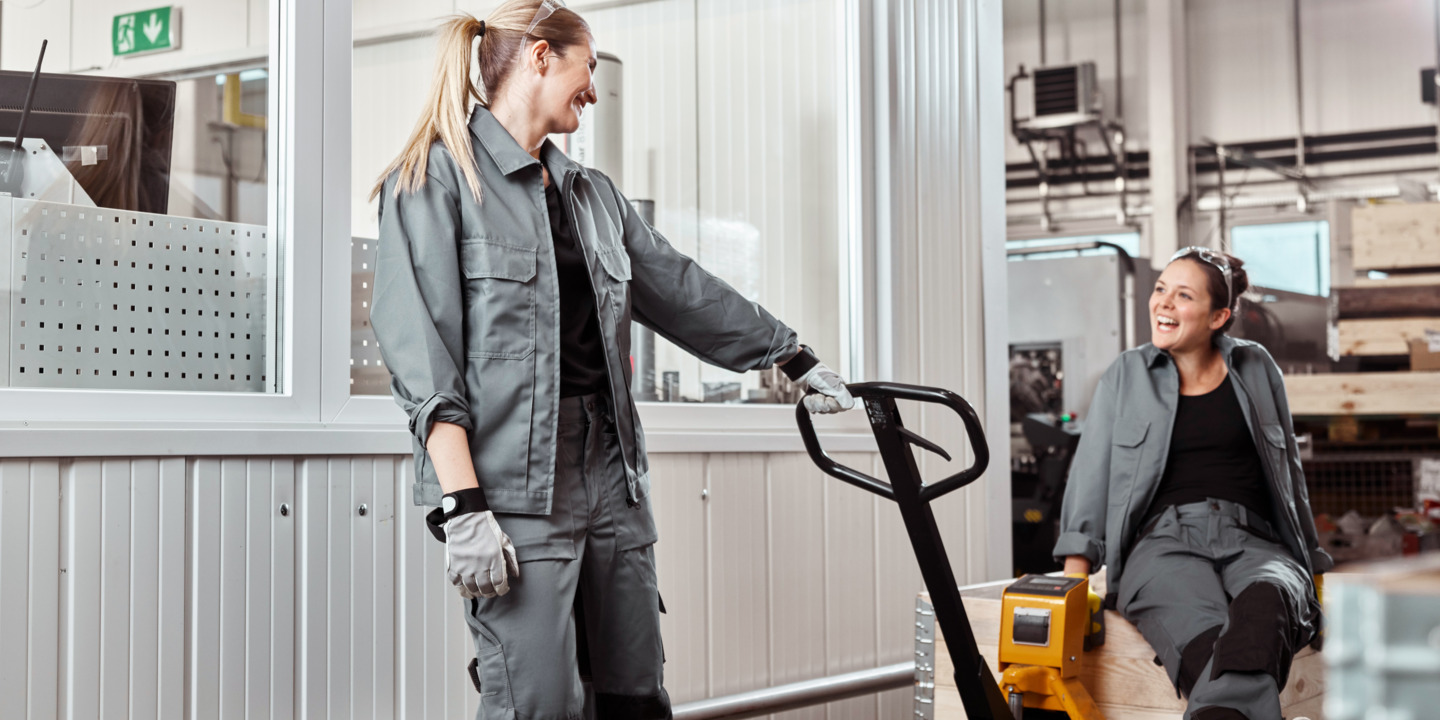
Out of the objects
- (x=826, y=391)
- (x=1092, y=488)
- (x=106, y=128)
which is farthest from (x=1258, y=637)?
(x=106, y=128)

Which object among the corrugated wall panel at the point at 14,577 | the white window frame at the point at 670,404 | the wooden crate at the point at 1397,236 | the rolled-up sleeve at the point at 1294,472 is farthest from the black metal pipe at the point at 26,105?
the wooden crate at the point at 1397,236

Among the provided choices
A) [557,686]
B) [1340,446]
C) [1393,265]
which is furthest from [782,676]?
[1340,446]

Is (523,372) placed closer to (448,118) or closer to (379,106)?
(448,118)

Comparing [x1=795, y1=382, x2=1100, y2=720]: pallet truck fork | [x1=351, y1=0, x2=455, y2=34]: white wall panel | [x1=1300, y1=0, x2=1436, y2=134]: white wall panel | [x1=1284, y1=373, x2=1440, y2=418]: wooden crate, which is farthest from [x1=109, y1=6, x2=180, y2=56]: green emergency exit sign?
[x1=1300, y1=0, x2=1436, y2=134]: white wall panel

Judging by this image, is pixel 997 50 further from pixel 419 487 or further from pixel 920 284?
pixel 419 487

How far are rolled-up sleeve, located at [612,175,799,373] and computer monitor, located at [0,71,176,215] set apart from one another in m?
0.96

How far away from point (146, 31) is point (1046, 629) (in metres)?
2.35

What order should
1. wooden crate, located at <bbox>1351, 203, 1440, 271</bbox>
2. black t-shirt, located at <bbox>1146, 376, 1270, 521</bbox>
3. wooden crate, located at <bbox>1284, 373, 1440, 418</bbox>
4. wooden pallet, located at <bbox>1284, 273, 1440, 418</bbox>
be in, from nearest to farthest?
black t-shirt, located at <bbox>1146, 376, 1270, 521</bbox> < wooden crate, located at <bbox>1351, 203, 1440, 271</bbox> < wooden pallet, located at <bbox>1284, 273, 1440, 418</bbox> < wooden crate, located at <bbox>1284, 373, 1440, 418</bbox>

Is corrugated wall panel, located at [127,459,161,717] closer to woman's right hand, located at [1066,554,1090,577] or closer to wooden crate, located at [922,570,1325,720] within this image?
wooden crate, located at [922,570,1325,720]

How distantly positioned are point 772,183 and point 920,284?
578 millimetres

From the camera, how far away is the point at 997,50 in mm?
3980

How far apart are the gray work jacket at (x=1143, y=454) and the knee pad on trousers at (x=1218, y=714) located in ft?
2.13

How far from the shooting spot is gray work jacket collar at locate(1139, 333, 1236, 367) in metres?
2.86

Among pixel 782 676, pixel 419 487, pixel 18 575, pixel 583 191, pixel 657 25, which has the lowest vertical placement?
pixel 782 676
